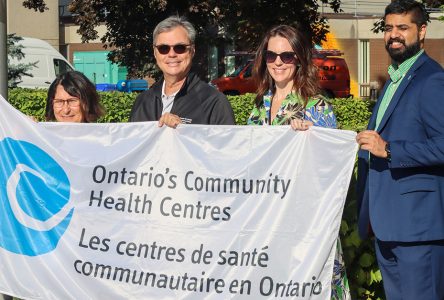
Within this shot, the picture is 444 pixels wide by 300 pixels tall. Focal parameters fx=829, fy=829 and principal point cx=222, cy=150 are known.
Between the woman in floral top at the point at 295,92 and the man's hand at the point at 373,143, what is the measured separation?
0.45 meters

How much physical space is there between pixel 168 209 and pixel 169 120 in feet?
1.63

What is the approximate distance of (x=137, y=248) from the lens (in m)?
4.64

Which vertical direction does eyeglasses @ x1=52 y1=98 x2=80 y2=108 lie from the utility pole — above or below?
below

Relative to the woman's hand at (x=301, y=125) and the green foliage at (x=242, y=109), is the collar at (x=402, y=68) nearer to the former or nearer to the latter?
the woman's hand at (x=301, y=125)

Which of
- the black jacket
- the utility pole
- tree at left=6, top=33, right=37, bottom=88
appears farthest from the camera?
tree at left=6, top=33, right=37, bottom=88

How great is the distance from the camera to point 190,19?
20.9 m

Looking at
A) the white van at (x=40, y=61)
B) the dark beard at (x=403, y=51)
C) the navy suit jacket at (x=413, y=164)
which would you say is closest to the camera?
the navy suit jacket at (x=413, y=164)

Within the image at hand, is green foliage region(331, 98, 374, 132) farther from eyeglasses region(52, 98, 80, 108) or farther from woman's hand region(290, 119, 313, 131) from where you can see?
woman's hand region(290, 119, 313, 131)

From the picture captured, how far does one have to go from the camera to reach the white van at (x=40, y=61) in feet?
72.5

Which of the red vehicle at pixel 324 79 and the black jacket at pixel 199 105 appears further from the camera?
the red vehicle at pixel 324 79

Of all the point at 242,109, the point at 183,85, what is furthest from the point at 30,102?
the point at 183,85

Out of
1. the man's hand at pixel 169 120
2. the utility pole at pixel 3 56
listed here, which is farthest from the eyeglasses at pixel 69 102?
the man's hand at pixel 169 120

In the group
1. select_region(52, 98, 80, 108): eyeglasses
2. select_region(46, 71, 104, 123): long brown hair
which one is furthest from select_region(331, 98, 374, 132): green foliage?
select_region(52, 98, 80, 108): eyeglasses

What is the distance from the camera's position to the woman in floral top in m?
4.53
